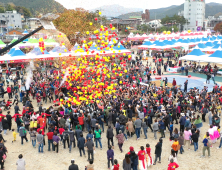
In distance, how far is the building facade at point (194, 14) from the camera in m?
106

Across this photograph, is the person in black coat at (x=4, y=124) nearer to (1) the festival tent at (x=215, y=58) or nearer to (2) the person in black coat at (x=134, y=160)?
(2) the person in black coat at (x=134, y=160)

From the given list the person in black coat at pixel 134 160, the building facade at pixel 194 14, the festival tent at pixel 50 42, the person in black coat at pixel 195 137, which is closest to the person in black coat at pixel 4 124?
the person in black coat at pixel 134 160

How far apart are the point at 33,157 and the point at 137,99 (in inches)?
236

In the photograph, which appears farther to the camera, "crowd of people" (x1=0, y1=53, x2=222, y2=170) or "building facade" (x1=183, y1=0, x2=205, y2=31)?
"building facade" (x1=183, y1=0, x2=205, y2=31)

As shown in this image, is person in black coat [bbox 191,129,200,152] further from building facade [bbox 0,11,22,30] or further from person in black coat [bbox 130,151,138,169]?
building facade [bbox 0,11,22,30]

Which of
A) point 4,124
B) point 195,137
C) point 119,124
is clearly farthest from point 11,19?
point 195,137

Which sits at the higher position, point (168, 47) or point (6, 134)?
point (168, 47)

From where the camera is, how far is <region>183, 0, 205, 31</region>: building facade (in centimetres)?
10569

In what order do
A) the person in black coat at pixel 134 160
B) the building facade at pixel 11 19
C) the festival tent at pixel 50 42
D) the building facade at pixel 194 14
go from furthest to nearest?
the building facade at pixel 194 14
the building facade at pixel 11 19
the festival tent at pixel 50 42
the person in black coat at pixel 134 160

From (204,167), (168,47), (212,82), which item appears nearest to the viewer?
(204,167)

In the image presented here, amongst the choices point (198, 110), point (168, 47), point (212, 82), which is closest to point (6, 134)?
point (198, 110)

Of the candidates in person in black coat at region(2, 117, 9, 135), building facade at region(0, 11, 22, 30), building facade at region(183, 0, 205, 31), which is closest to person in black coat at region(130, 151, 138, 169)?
person in black coat at region(2, 117, 9, 135)

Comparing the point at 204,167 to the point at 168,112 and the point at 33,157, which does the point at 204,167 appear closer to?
the point at 168,112

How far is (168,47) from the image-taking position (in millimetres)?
30016
